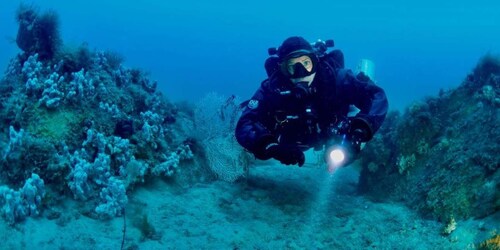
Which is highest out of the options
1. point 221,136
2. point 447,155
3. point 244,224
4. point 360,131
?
point 221,136

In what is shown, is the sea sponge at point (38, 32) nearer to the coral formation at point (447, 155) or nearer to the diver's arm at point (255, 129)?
the diver's arm at point (255, 129)

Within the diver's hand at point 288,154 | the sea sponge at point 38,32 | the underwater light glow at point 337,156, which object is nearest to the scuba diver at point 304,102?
the diver's hand at point 288,154

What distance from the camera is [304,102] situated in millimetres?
4809

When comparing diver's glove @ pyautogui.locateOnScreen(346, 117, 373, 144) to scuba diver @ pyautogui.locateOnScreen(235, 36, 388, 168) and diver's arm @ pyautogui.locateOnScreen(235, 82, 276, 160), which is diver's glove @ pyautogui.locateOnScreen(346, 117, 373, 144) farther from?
diver's arm @ pyautogui.locateOnScreen(235, 82, 276, 160)

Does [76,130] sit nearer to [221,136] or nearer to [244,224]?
[221,136]

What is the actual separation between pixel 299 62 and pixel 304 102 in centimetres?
52

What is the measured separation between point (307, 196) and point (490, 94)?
9.60 ft

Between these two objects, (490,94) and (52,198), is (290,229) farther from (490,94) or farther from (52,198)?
(490,94)

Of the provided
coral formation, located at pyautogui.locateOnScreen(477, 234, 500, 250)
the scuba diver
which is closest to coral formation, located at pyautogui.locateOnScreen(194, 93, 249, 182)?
the scuba diver

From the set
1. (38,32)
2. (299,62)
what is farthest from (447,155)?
(38,32)

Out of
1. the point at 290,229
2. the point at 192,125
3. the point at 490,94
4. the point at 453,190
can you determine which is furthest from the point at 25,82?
the point at 490,94

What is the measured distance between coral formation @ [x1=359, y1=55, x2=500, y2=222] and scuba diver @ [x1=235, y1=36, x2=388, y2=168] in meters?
1.09

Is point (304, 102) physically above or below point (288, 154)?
above

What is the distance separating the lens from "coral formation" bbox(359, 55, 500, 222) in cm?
429
